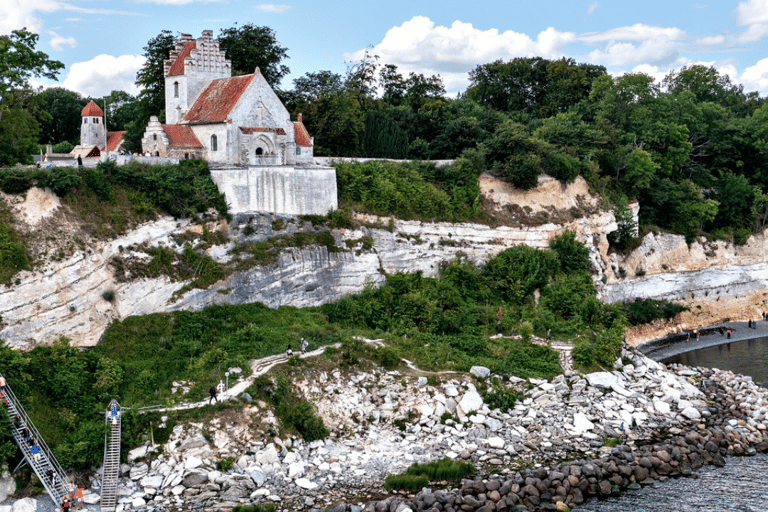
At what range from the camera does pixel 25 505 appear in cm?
2377

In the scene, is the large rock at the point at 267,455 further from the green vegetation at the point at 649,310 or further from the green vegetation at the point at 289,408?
the green vegetation at the point at 649,310

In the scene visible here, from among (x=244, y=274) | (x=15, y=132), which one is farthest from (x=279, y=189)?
(x=15, y=132)

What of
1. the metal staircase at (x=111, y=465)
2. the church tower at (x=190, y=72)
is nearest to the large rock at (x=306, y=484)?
the metal staircase at (x=111, y=465)

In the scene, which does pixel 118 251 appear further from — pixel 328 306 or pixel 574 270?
pixel 574 270

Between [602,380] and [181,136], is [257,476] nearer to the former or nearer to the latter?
[602,380]

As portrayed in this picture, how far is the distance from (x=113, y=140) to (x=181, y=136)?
8005 millimetres

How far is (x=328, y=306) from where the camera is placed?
3816 cm

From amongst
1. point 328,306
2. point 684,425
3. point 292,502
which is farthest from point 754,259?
point 292,502

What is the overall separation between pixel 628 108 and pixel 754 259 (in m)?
15.2

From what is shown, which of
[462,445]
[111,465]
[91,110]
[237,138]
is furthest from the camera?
[91,110]

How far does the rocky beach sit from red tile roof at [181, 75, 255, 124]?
16.7 m

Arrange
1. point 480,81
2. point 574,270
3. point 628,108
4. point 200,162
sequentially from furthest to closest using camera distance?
point 480,81
point 628,108
point 574,270
point 200,162

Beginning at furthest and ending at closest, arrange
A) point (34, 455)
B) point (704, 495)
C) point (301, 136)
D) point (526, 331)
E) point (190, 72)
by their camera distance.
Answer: point (301, 136), point (190, 72), point (526, 331), point (704, 495), point (34, 455)

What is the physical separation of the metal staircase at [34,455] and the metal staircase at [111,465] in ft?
3.96
